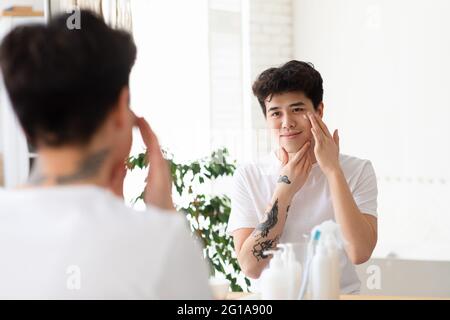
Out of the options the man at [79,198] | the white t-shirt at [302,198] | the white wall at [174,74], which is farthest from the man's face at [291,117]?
the white wall at [174,74]

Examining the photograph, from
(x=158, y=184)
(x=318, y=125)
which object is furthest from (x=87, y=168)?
(x=318, y=125)

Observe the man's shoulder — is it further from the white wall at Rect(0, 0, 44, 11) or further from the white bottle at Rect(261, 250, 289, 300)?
the white wall at Rect(0, 0, 44, 11)

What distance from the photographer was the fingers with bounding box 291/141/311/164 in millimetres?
2111

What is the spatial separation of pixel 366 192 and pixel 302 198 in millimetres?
195

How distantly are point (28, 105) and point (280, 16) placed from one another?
3213mm

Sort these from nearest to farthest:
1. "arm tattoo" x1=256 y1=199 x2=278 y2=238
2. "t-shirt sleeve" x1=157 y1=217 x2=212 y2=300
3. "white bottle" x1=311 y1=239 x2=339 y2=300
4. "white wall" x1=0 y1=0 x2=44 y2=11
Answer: "t-shirt sleeve" x1=157 y1=217 x2=212 y2=300
"white bottle" x1=311 y1=239 x2=339 y2=300
"arm tattoo" x1=256 y1=199 x2=278 y2=238
"white wall" x1=0 y1=0 x2=44 y2=11

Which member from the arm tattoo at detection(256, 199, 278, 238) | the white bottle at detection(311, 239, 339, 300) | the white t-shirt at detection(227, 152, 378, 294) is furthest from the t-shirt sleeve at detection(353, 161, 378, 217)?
the white bottle at detection(311, 239, 339, 300)

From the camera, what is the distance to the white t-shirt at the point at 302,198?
6.89ft

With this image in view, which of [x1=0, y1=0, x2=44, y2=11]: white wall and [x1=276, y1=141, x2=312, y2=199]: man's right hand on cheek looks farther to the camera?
[x1=0, y1=0, x2=44, y2=11]: white wall

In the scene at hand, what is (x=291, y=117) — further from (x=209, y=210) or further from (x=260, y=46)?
(x=260, y=46)

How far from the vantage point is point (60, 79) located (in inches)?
38.1

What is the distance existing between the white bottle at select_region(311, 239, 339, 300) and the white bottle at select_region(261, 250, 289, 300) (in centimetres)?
6

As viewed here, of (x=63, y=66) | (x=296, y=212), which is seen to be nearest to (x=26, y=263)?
(x=63, y=66)

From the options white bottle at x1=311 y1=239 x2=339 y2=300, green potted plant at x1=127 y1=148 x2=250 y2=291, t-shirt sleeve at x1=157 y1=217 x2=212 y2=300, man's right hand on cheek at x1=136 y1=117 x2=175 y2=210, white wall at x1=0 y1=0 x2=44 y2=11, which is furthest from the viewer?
white wall at x1=0 y1=0 x2=44 y2=11
